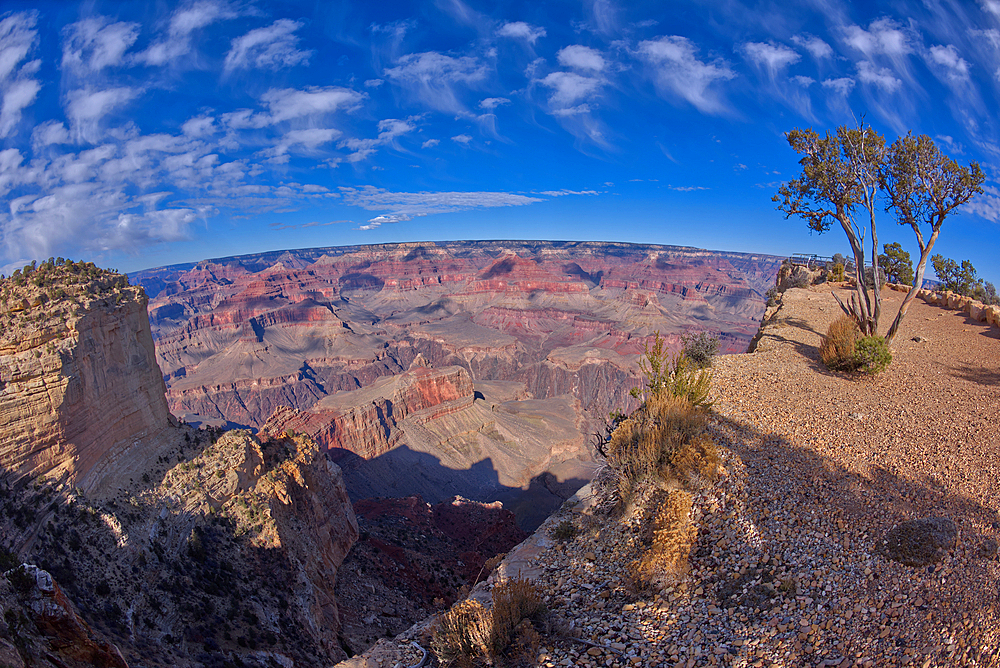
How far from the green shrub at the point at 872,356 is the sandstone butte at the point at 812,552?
666mm

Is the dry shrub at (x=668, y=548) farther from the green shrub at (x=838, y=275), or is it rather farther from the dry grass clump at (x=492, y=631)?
the green shrub at (x=838, y=275)

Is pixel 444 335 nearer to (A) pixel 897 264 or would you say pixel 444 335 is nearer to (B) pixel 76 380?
(A) pixel 897 264

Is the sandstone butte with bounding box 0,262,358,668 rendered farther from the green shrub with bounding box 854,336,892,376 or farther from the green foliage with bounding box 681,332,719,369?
the green shrub with bounding box 854,336,892,376

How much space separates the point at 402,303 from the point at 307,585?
607 ft

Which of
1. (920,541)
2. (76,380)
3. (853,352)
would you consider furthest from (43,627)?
(853,352)

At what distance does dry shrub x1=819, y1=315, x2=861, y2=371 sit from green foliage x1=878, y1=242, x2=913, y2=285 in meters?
22.6

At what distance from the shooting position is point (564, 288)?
17200 centimetres

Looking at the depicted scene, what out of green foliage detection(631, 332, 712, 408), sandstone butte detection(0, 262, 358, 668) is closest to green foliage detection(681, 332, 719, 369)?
green foliage detection(631, 332, 712, 408)

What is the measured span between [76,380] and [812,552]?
52.8 ft

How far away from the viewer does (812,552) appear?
5930 millimetres

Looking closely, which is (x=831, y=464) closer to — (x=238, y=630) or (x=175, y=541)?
(x=238, y=630)

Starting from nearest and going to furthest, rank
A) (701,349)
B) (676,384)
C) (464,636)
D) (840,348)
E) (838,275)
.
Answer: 1. (464,636)
2. (676,384)
3. (840,348)
4. (701,349)
5. (838,275)

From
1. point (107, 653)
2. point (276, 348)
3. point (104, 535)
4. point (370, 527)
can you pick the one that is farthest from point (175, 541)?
point (276, 348)

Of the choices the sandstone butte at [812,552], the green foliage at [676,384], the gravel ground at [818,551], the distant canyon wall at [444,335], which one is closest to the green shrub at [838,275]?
the sandstone butte at [812,552]
